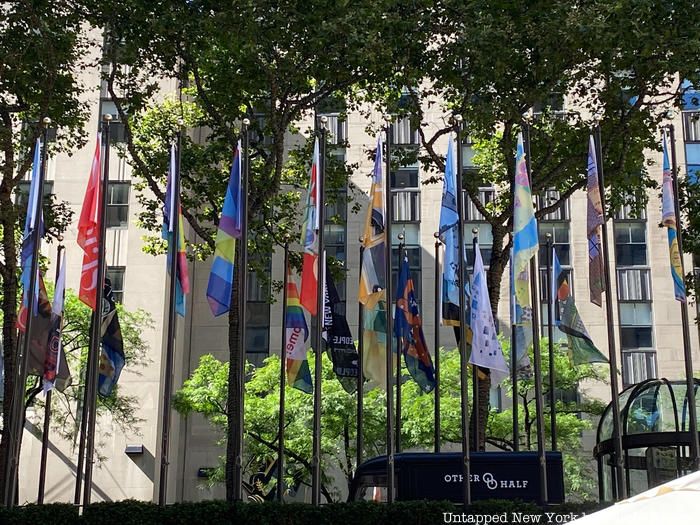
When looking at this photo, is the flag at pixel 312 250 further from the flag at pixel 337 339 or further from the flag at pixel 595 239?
the flag at pixel 595 239

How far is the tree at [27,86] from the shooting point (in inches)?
1075

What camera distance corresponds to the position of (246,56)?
26469mm

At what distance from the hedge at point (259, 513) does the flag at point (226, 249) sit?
438 centimetres

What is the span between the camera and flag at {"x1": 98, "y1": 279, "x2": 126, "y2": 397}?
2508 cm

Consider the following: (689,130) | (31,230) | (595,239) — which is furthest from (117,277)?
(689,130)

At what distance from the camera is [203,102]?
1137 inches

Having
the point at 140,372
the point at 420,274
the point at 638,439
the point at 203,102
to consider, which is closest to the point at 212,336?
the point at 140,372

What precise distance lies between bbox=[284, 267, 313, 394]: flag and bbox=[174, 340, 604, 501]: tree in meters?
10.5

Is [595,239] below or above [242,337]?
above

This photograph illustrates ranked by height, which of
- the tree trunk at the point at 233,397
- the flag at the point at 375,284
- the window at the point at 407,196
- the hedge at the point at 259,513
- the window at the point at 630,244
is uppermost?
the window at the point at 407,196

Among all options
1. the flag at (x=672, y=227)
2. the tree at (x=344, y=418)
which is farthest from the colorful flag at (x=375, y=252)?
the tree at (x=344, y=418)

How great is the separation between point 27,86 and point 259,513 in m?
16.0

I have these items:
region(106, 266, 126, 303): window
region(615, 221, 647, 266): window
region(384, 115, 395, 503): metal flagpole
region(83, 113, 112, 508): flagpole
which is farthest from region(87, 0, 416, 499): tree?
region(615, 221, 647, 266): window

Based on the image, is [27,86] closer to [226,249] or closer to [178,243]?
[178,243]
